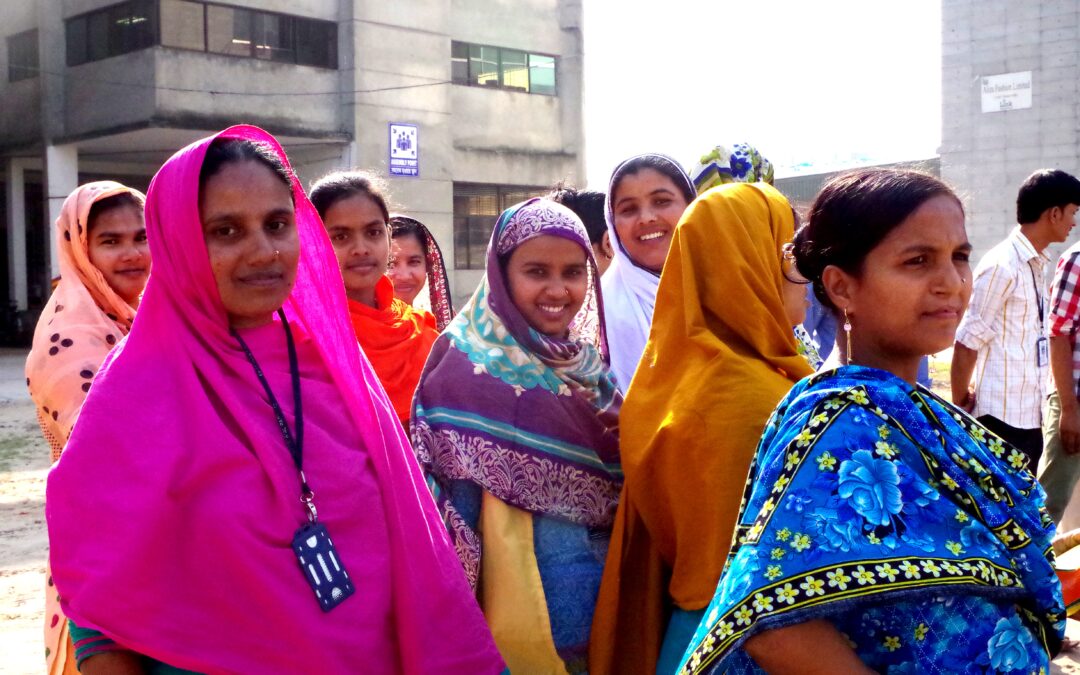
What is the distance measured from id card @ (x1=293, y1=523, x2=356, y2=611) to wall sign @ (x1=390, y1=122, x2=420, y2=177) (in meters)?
19.1

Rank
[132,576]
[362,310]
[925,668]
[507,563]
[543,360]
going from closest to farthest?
[925,668], [132,576], [507,563], [543,360], [362,310]

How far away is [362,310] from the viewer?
12.5ft

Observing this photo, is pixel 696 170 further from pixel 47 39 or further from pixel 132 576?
pixel 47 39

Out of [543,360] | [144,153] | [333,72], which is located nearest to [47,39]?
[144,153]

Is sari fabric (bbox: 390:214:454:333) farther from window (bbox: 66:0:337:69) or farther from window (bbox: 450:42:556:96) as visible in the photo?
window (bbox: 450:42:556:96)

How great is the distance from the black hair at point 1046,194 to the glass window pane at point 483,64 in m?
17.9

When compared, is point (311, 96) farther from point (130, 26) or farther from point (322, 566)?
point (322, 566)

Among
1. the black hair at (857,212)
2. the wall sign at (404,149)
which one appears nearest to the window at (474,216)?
the wall sign at (404,149)

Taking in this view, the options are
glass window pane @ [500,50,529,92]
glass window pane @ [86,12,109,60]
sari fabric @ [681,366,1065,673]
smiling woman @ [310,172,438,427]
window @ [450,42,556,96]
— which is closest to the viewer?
sari fabric @ [681,366,1065,673]

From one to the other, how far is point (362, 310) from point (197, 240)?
1.85m

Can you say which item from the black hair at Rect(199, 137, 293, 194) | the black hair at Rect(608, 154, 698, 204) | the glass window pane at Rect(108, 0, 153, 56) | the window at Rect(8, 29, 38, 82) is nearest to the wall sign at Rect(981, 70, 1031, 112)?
the glass window pane at Rect(108, 0, 153, 56)

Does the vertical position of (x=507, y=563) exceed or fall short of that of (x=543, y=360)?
it falls short

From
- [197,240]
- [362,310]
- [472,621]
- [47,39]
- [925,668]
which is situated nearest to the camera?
[925,668]

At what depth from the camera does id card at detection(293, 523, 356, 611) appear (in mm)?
1870
